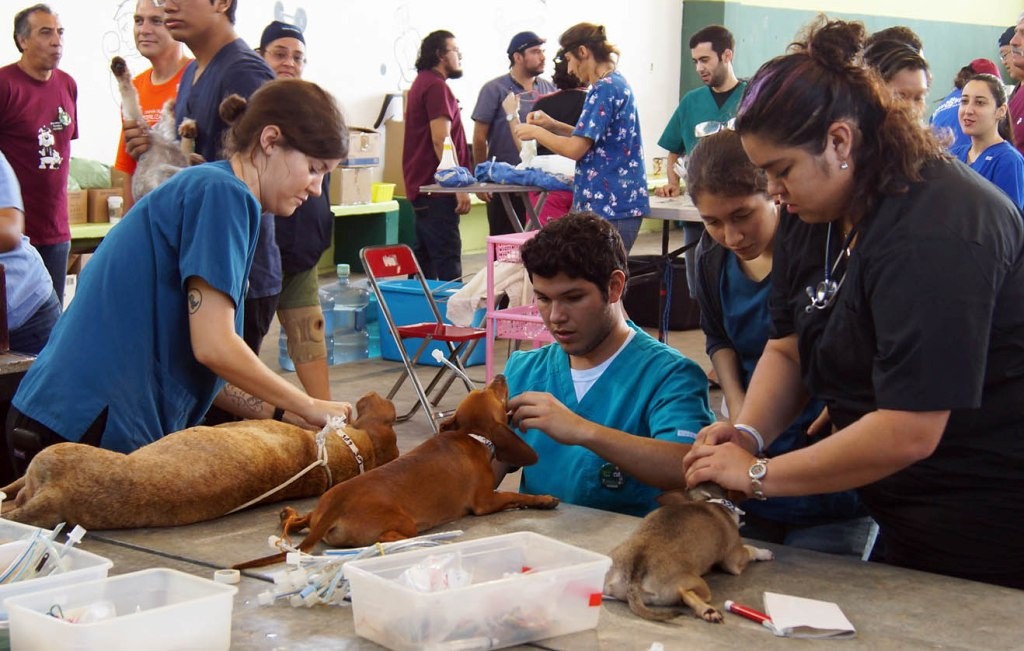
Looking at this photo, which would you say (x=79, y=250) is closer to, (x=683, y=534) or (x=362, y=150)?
(x=362, y=150)

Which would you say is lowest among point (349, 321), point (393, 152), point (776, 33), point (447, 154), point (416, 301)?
point (349, 321)

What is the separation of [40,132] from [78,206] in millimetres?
1448

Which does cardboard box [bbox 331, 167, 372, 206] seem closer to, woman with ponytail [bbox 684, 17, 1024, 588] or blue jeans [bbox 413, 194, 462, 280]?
blue jeans [bbox 413, 194, 462, 280]

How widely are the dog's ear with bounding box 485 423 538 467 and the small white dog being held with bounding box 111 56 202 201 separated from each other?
6.28 feet

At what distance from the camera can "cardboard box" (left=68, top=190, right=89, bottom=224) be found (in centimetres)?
755

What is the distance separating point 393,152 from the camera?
11.0m

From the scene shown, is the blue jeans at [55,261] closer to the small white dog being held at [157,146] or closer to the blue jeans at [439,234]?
the small white dog being held at [157,146]

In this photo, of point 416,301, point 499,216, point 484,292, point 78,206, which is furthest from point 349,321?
point 78,206

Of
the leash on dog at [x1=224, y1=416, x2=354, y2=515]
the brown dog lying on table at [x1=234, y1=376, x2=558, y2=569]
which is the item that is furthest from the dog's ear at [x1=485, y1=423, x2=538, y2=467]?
the leash on dog at [x1=224, y1=416, x2=354, y2=515]

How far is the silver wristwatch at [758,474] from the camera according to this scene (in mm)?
2049

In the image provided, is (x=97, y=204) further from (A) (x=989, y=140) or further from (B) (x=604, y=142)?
(A) (x=989, y=140)

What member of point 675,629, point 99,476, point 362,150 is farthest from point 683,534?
point 362,150

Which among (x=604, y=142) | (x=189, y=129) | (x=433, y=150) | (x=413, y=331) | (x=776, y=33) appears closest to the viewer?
(x=189, y=129)

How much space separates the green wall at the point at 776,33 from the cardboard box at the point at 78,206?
827 centimetres
